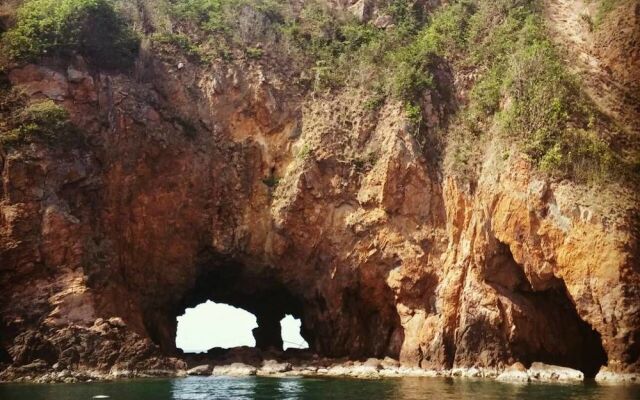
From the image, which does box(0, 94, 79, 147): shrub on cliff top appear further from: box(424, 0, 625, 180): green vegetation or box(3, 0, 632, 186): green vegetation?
box(424, 0, 625, 180): green vegetation

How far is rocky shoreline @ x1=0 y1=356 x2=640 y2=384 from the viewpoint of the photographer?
2891 centimetres

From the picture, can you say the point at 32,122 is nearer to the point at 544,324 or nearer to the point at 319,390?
the point at 319,390

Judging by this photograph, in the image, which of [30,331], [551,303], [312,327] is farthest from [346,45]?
[30,331]

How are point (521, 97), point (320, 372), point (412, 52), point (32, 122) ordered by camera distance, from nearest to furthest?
point (320, 372)
point (32, 122)
point (521, 97)
point (412, 52)

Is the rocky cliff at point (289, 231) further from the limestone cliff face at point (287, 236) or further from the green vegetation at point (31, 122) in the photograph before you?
the green vegetation at point (31, 122)

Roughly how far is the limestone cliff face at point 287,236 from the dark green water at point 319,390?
4.34 meters

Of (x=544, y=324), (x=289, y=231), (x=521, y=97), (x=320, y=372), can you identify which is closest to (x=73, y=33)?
(x=289, y=231)

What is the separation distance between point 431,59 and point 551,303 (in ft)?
52.7

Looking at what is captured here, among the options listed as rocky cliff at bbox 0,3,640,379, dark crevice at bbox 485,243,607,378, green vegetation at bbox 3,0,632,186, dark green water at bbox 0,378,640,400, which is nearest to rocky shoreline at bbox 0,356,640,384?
rocky cliff at bbox 0,3,640,379

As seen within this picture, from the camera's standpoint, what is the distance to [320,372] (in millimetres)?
34406

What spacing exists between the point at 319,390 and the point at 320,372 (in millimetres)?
8849

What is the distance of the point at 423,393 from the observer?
24.1 metres

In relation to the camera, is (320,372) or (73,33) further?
(73,33)

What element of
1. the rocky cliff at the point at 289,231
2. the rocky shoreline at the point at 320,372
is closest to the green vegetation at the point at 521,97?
the rocky cliff at the point at 289,231
